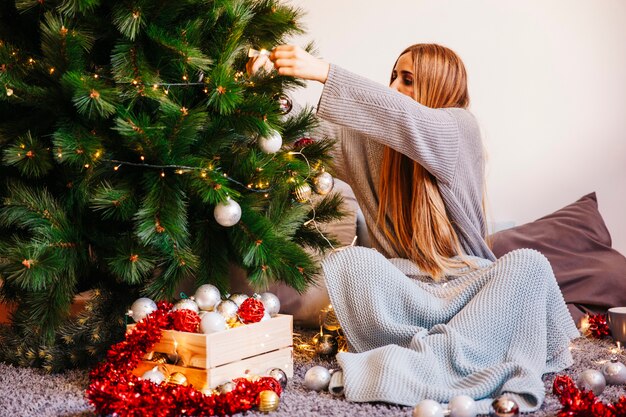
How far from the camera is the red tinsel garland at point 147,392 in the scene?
1.09 m

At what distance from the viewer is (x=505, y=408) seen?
3.49ft

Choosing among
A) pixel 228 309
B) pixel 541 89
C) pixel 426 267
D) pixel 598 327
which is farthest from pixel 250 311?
pixel 541 89

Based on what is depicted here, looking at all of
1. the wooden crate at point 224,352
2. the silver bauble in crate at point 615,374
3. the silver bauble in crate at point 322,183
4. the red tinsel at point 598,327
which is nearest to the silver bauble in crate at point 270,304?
the wooden crate at point 224,352

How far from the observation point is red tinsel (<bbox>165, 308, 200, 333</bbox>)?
48.6 inches

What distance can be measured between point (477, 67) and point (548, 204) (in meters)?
0.51

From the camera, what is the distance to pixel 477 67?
2.31m

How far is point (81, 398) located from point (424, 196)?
2.87 ft

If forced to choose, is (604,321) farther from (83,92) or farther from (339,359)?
(83,92)

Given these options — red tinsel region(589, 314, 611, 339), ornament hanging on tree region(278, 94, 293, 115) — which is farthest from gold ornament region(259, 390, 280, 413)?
red tinsel region(589, 314, 611, 339)

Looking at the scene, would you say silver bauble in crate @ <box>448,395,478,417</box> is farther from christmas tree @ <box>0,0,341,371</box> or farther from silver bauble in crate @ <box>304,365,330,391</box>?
christmas tree @ <box>0,0,341,371</box>

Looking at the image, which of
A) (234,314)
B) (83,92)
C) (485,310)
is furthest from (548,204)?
(83,92)

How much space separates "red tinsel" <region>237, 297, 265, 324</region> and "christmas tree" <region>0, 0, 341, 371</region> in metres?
0.06

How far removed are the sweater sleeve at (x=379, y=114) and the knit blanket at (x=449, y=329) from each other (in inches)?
10.9

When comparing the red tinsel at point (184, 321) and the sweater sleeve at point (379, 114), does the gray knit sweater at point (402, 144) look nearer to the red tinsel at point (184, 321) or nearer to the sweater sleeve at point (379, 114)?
the sweater sleeve at point (379, 114)
